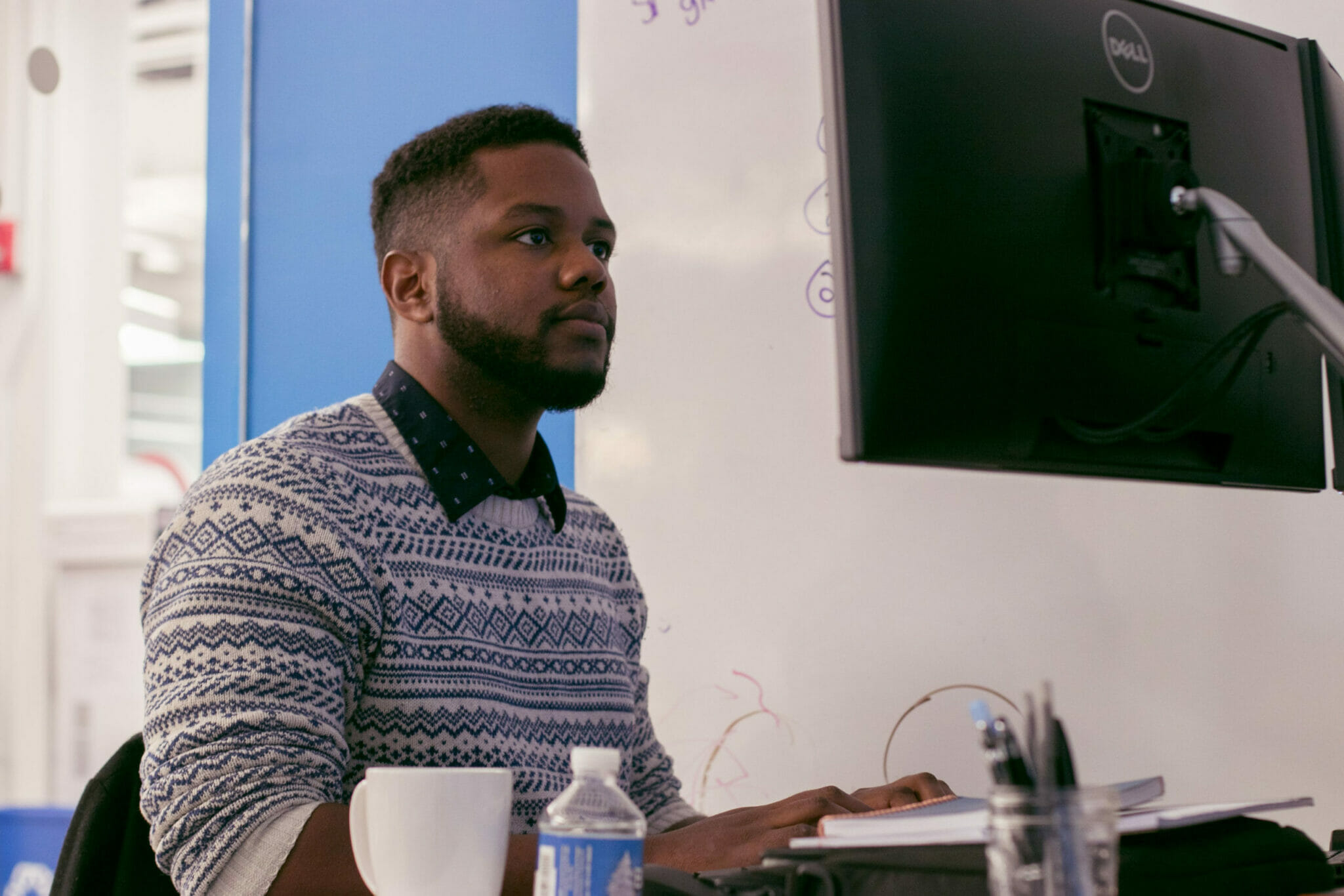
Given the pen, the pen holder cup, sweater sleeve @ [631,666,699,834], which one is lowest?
sweater sleeve @ [631,666,699,834]

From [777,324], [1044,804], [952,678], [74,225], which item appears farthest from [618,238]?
[74,225]

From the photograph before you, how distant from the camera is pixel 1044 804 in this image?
52 cm

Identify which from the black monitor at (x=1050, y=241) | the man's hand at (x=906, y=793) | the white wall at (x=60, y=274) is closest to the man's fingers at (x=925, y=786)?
the man's hand at (x=906, y=793)

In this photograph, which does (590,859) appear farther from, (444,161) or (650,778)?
(444,161)

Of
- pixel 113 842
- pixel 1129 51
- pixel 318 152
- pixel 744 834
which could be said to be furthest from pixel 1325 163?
pixel 318 152

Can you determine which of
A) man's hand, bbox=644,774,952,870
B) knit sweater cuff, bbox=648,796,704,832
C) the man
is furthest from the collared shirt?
man's hand, bbox=644,774,952,870

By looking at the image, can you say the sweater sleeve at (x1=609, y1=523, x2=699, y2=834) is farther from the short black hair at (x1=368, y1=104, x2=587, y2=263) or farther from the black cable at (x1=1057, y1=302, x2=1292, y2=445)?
the black cable at (x1=1057, y1=302, x2=1292, y2=445)

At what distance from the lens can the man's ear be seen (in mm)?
1420

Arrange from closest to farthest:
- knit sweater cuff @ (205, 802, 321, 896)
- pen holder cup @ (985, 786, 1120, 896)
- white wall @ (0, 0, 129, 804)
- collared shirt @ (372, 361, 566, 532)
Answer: pen holder cup @ (985, 786, 1120, 896), knit sweater cuff @ (205, 802, 321, 896), collared shirt @ (372, 361, 566, 532), white wall @ (0, 0, 129, 804)

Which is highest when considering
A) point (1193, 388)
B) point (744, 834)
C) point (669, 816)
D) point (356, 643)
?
point (1193, 388)

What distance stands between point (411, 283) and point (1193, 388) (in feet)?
2.98

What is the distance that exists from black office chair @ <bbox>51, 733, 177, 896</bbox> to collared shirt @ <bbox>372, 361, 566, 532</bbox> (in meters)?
0.39

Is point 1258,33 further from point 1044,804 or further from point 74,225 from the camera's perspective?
point 74,225

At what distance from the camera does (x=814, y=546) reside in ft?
5.31
